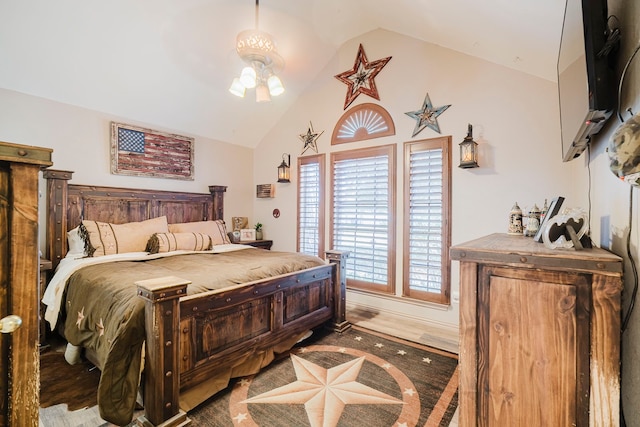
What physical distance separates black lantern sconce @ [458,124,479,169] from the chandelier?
6.52 feet

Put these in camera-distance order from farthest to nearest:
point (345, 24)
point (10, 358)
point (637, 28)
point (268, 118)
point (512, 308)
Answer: point (268, 118) → point (345, 24) → point (512, 308) → point (637, 28) → point (10, 358)

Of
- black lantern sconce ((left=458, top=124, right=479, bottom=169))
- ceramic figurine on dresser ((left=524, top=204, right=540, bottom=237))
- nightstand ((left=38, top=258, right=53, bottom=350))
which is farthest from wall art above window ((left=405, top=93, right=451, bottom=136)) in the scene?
nightstand ((left=38, top=258, right=53, bottom=350))

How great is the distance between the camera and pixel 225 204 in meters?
4.67

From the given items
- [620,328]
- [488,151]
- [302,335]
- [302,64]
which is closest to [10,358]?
[620,328]

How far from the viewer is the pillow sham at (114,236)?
2913 mm

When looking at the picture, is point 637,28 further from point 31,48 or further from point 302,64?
point 31,48

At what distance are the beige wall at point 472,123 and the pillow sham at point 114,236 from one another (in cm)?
255

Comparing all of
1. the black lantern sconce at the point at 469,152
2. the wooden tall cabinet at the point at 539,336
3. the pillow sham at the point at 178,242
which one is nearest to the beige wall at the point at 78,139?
the pillow sham at the point at 178,242

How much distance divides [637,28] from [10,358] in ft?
6.91

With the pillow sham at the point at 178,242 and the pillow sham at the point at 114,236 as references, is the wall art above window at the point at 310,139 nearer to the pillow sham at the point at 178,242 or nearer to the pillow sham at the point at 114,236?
the pillow sham at the point at 178,242

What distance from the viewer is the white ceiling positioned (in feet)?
7.66

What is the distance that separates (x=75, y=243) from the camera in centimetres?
302

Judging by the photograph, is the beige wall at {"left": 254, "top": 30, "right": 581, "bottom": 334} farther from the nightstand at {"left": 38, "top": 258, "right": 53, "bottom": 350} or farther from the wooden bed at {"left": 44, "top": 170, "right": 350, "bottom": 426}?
the nightstand at {"left": 38, "top": 258, "right": 53, "bottom": 350}

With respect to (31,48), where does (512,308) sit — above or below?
below
